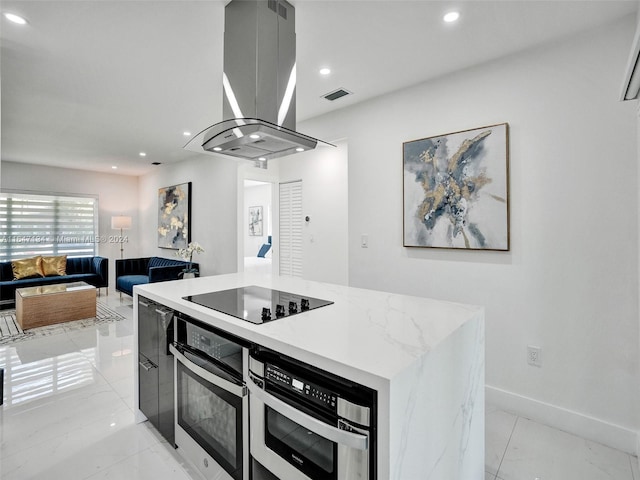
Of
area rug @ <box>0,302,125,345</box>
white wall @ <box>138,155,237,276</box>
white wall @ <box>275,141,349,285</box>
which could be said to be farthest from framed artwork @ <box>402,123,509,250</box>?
area rug @ <box>0,302,125,345</box>

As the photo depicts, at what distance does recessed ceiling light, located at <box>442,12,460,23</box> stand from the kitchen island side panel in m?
1.71

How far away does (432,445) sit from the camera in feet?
3.59

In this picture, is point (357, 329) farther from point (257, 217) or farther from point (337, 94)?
point (257, 217)

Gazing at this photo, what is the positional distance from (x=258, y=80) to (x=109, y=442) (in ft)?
7.41

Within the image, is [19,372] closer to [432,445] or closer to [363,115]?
[432,445]

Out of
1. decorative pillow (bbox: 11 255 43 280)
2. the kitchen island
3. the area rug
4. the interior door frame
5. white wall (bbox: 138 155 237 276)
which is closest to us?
the kitchen island

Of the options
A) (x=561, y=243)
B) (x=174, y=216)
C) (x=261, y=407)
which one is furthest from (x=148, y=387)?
(x=174, y=216)

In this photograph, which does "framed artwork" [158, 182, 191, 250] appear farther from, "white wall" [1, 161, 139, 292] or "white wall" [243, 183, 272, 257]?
"white wall" [243, 183, 272, 257]

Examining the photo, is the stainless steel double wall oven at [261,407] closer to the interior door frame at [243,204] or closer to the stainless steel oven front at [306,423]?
the stainless steel oven front at [306,423]

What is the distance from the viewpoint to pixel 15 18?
1.97 metres

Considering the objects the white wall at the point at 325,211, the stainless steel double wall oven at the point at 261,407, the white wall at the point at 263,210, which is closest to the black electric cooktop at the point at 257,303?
the stainless steel double wall oven at the point at 261,407

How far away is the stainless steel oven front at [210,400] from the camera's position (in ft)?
4.55

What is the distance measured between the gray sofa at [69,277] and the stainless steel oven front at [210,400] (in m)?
5.10

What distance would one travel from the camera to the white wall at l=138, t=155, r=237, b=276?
492cm
